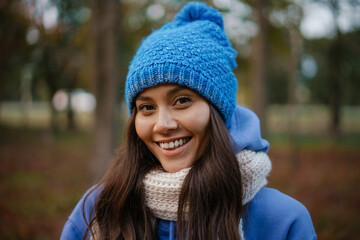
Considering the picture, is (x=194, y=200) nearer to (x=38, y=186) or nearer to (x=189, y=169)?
(x=189, y=169)

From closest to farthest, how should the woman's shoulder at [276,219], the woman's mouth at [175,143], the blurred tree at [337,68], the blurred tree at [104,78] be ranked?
the woman's shoulder at [276,219], the woman's mouth at [175,143], the blurred tree at [104,78], the blurred tree at [337,68]

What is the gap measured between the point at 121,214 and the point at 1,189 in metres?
7.42

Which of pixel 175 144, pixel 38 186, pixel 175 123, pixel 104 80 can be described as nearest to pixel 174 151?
pixel 175 144

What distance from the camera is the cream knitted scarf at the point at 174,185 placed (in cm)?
161

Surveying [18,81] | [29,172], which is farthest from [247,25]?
[18,81]

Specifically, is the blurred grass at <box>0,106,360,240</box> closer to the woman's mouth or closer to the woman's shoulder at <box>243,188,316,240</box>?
the woman's shoulder at <box>243,188,316,240</box>

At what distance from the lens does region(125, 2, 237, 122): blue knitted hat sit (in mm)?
1575

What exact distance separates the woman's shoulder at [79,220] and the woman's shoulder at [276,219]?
1021mm

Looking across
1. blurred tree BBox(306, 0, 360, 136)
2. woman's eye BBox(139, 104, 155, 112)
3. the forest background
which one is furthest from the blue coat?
blurred tree BBox(306, 0, 360, 136)

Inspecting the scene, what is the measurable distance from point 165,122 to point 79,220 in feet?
2.95

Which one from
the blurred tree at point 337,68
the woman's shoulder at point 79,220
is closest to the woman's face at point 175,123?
the woman's shoulder at point 79,220

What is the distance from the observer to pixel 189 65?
158 centimetres

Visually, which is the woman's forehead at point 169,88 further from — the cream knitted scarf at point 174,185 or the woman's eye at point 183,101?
the cream knitted scarf at point 174,185

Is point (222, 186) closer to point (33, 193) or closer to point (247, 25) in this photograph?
point (33, 193)
